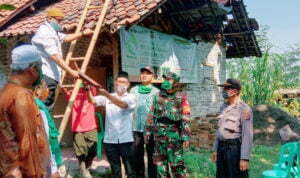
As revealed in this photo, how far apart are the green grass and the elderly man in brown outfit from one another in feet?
13.6

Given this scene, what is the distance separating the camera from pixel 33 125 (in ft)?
7.02

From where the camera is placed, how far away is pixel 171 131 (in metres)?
4.49

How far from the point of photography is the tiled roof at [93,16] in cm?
598

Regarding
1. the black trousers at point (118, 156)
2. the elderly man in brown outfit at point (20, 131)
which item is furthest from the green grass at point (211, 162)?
the elderly man in brown outfit at point (20, 131)

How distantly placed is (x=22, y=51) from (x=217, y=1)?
21.9ft

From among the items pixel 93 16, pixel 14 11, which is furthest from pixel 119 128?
pixel 14 11

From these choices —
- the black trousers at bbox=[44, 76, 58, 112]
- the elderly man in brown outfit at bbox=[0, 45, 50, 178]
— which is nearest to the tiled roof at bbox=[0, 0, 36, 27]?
the black trousers at bbox=[44, 76, 58, 112]

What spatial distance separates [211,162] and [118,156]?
9.25 feet

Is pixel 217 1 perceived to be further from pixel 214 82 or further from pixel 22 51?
pixel 22 51

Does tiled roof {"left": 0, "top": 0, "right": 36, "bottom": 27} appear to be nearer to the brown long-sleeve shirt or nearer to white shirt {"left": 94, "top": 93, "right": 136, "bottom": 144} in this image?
white shirt {"left": 94, "top": 93, "right": 136, "bottom": 144}

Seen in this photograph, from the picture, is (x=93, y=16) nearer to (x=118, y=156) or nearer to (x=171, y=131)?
(x=118, y=156)

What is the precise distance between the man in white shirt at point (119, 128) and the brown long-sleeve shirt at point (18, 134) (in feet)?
8.21

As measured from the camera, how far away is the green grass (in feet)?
20.3

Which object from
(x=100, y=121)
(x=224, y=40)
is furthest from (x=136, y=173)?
(x=224, y=40)
